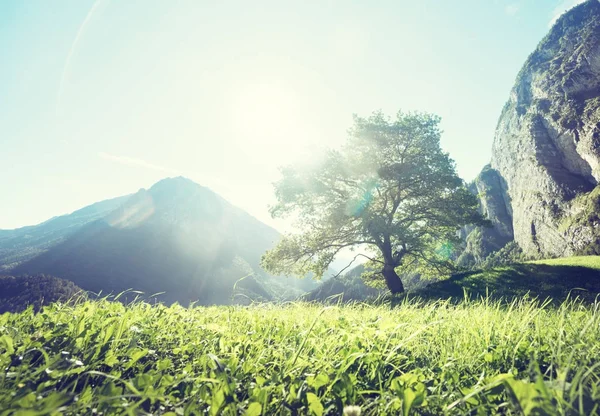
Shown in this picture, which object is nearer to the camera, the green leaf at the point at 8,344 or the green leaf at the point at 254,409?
the green leaf at the point at 254,409

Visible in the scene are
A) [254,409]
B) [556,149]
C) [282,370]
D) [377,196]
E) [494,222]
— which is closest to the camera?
[254,409]

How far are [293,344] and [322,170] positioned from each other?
19039 millimetres

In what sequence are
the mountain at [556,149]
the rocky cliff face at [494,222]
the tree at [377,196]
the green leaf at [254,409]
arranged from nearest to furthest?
1. the green leaf at [254,409]
2. the tree at [377,196]
3. the mountain at [556,149]
4. the rocky cliff face at [494,222]

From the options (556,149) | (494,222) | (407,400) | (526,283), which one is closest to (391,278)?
(526,283)

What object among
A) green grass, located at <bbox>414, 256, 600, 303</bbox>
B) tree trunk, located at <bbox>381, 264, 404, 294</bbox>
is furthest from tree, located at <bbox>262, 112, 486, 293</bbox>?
green grass, located at <bbox>414, 256, 600, 303</bbox>

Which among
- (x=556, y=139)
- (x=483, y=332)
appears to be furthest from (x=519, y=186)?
(x=483, y=332)

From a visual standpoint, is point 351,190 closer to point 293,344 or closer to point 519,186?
point 293,344

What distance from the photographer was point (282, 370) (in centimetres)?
225

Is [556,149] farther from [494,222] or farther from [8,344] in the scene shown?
[8,344]

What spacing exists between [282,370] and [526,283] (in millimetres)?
16091

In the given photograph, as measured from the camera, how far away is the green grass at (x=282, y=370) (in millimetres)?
1538

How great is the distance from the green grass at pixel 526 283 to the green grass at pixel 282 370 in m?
11.4

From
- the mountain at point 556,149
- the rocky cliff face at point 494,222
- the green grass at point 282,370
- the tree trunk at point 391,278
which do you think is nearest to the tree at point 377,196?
the tree trunk at point 391,278

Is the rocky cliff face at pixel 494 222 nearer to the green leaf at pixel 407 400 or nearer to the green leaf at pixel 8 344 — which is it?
the green leaf at pixel 407 400
